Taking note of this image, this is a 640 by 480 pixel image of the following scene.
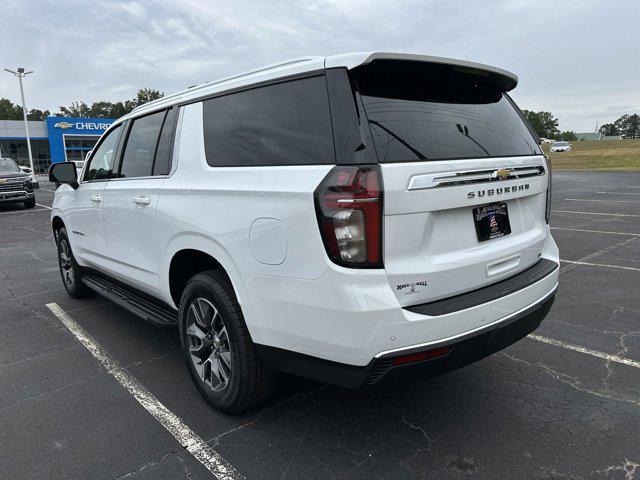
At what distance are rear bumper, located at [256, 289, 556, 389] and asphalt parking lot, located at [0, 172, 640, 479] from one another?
0.53m

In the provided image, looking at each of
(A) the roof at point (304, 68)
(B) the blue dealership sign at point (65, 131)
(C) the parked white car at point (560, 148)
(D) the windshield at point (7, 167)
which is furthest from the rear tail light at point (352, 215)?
(C) the parked white car at point (560, 148)

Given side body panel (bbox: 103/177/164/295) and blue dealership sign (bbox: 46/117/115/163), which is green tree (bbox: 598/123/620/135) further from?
side body panel (bbox: 103/177/164/295)

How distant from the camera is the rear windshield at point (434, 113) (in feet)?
7.48

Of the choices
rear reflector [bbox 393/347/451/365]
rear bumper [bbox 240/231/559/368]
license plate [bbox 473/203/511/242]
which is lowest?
rear reflector [bbox 393/347/451/365]

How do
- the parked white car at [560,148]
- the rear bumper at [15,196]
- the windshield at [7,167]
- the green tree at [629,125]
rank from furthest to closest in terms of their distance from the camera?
1. the green tree at [629,125]
2. the parked white car at [560,148]
3. the windshield at [7,167]
4. the rear bumper at [15,196]

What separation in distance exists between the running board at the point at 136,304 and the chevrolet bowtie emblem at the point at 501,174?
7.56ft

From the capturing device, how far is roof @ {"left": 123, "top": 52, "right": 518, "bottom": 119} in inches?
89.4

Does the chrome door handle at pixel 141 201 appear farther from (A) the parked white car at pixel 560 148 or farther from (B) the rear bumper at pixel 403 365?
(A) the parked white car at pixel 560 148

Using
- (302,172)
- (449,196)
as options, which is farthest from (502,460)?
(302,172)

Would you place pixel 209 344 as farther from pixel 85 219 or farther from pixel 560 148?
pixel 560 148

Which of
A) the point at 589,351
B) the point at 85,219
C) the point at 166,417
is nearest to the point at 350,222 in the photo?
the point at 166,417

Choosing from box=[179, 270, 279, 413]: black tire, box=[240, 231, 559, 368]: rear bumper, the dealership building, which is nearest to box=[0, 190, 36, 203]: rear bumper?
box=[179, 270, 279, 413]: black tire

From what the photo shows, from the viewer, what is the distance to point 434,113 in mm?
2521

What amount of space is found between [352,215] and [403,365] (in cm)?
72
